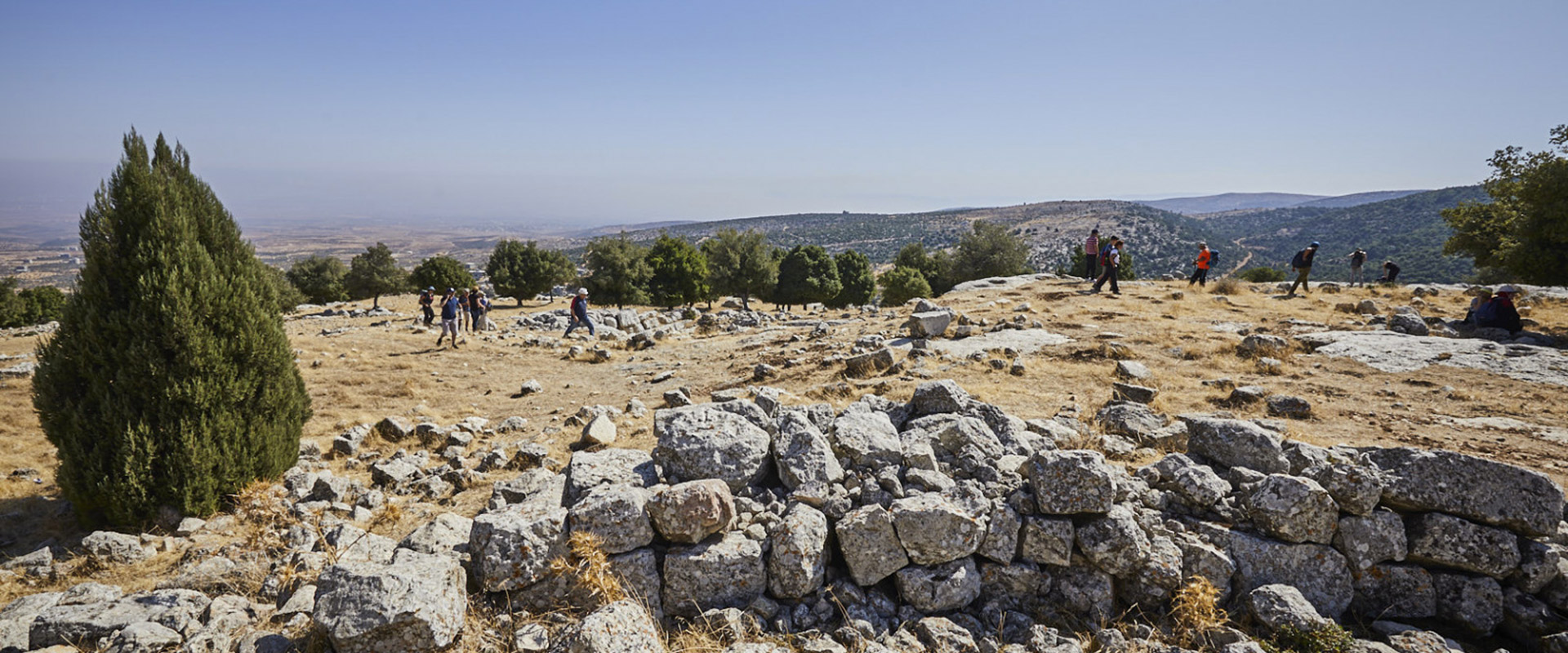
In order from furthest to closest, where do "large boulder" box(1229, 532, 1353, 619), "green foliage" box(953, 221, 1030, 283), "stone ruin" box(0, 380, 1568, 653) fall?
"green foliage" box(953, 221, 1030, 283)
"large boulder" box(1229, 532, 1353, 619)
"stone ruin" box(0, 380, 1568, 653)

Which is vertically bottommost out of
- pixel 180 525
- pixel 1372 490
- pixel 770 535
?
pixel 180 525

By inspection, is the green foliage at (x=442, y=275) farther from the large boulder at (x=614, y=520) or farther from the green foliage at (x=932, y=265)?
the large boulder at (x=614, y=520)

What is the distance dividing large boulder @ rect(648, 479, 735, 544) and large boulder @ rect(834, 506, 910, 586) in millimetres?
1227

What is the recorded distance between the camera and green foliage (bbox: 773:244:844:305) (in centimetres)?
4897

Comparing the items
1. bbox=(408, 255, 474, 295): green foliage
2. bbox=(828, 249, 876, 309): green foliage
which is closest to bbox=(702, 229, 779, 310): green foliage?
bbox=(828, 249, 876, 309): green foliage

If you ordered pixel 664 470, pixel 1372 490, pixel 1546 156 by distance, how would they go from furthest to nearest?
pixel 1546 156, pixel 664 470, pixel 1372 490

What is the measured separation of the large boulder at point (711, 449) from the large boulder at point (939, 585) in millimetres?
1784

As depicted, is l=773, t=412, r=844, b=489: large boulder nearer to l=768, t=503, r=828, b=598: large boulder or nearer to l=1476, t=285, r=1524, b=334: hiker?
l=768, t=503, r=828, b=598: large boulder

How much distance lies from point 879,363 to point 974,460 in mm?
6493

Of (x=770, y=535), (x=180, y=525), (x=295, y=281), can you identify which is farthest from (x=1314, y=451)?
(x=295, y=281)

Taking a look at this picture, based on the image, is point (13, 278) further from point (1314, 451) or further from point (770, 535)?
point (1314, 451)

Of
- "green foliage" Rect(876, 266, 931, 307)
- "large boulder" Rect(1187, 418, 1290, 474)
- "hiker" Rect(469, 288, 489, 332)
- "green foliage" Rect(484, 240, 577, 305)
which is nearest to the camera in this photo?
"large boulder" Rect(1187, 418, 1290, 474)

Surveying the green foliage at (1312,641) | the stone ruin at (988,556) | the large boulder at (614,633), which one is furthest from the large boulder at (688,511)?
the green foliage at (1312,641)

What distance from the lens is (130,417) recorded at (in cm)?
680
